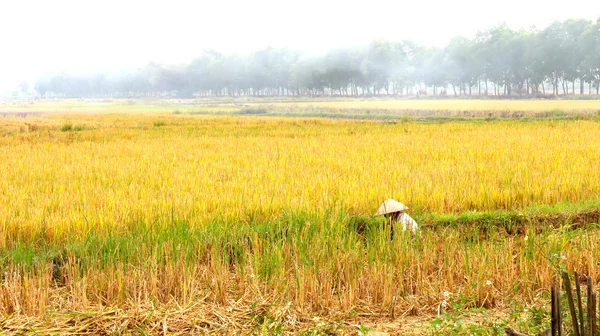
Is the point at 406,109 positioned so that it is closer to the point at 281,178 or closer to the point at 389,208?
the point at 281,178

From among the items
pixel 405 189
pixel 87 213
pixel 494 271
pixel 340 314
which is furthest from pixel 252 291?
pixel 405 189

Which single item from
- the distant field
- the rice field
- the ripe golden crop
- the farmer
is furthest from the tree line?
the farmer

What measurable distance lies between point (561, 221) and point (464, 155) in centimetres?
465

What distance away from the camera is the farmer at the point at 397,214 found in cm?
527

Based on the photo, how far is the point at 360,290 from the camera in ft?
13.1

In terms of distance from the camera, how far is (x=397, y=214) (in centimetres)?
562

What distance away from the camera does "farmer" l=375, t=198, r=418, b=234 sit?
5270 millimetres

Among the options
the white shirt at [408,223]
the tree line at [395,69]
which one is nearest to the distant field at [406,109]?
the tree line at [395,69]

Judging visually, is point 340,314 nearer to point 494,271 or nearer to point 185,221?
point 494,271

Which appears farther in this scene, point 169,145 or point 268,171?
point 169,145

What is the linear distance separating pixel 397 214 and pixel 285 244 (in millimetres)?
1440

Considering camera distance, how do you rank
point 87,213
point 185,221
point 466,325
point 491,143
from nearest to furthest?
point 466,325, point 185,221, point 87,213, point 491,143

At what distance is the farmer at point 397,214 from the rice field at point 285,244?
6.2 inches

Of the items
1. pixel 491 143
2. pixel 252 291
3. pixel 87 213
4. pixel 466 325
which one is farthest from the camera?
pixel 491 143
